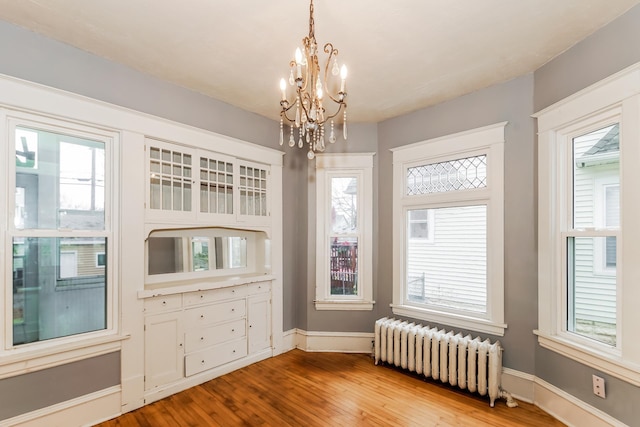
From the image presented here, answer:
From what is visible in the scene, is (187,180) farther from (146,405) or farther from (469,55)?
(469,55)

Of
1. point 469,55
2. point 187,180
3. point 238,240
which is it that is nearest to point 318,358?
point 238,240

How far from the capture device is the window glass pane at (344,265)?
411cm

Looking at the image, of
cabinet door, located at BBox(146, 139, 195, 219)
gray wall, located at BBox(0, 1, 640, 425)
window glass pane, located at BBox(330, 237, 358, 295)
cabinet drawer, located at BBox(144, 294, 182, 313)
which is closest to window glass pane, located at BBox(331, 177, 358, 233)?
window glass pane, located at BBox(330, 237, 358, 295)

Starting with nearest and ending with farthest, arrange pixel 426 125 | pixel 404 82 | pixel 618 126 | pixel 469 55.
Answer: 1. pixel 618 126
2. pixel 469 55
3. pixel 404 82
4. pixel 426 125

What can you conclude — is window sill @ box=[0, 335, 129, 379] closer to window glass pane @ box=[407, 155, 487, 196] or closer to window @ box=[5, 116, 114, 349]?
window @ box=[5, 116, 114, 349]

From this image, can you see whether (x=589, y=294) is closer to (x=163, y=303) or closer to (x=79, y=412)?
(x=163, y=303)

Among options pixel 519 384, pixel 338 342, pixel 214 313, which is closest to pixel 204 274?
pixel 214 313

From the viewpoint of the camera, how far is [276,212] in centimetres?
405

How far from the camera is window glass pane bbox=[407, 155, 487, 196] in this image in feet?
10.8

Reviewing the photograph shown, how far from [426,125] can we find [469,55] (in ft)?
3.59

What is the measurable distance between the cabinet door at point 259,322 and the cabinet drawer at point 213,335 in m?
0.12

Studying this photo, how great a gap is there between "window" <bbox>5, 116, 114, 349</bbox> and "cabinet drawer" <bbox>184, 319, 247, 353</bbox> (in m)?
0.78

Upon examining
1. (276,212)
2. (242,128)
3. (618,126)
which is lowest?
(276,212)

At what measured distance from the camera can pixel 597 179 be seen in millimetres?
2426
